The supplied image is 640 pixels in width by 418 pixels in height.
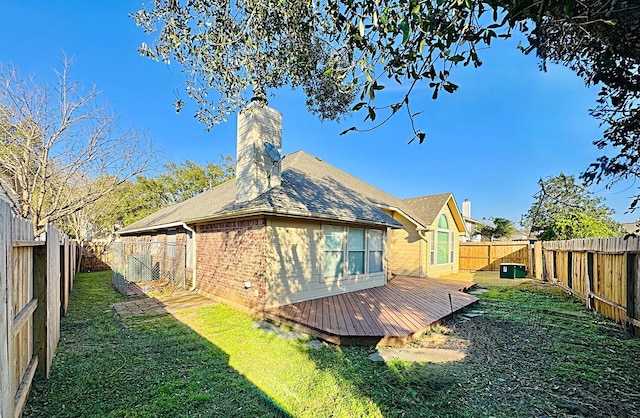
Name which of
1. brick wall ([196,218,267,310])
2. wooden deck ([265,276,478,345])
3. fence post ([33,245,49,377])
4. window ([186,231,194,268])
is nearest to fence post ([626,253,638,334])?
wooden deck ([265,276,478,345])

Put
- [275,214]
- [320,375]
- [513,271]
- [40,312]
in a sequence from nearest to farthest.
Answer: [40,312], [320,375], [275,214], [513,271]

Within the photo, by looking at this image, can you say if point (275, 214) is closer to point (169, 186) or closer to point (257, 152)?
point (257, 152)

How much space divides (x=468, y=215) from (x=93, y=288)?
3194 cm

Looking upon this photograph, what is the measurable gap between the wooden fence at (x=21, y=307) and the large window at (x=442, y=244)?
1458 centimetres

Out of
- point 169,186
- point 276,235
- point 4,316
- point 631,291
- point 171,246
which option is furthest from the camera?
point 169,186

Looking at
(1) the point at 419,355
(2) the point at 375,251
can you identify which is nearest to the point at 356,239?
(2) the point at 375,251

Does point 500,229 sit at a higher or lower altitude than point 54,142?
lower

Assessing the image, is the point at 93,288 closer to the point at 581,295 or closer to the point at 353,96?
the point at 353,96

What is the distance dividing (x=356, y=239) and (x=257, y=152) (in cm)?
426

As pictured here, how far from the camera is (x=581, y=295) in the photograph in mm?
9586

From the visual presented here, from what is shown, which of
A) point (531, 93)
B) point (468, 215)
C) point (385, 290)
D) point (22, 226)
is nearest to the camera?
point (22, 226)

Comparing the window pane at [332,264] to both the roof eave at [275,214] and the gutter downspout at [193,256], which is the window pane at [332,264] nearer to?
the roof eave at [275,214]

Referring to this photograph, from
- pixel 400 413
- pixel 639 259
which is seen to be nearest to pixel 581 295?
pixel 639 259

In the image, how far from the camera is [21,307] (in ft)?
10.2
